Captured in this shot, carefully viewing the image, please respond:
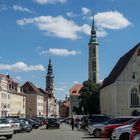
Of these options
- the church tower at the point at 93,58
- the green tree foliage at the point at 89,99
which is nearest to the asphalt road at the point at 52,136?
the green tree foliage at the point at 89,99

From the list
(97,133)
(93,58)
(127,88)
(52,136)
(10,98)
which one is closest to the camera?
(97,133)

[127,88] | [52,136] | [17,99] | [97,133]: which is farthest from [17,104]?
[97,133]

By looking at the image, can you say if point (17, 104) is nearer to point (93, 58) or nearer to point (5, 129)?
point (93, 58)

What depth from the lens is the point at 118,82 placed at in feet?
300

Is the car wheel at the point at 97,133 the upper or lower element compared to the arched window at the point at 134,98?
lower

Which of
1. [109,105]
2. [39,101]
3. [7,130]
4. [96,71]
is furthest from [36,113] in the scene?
[7,130]

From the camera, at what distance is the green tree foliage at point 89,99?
113 metres

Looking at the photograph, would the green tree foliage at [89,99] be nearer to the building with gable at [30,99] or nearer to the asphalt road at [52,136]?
the building with gable at [30,99]

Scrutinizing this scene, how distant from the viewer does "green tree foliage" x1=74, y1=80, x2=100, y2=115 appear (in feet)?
372

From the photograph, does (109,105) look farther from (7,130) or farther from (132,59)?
(7,130)

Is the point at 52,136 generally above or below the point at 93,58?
below

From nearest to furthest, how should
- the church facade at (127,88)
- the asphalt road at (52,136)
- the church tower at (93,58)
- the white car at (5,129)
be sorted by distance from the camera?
the white car at (5,129) < the asphalt road at (52,136) < the church facade at (127,88) < the church tower at (93,58)

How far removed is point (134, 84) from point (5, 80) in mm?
44752

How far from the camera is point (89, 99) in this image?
385 ft
